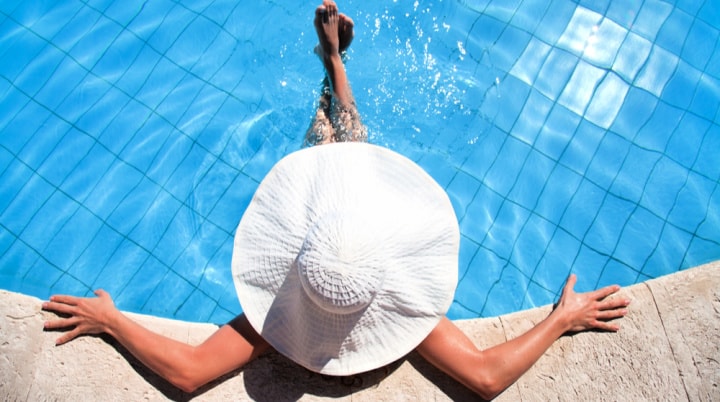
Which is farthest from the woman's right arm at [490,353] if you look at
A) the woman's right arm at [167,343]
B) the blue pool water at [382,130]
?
the woman's right arm at [167,343]

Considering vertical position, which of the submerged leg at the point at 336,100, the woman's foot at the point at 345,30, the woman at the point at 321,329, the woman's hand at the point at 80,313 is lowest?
the woman's hand at the point at 80,313

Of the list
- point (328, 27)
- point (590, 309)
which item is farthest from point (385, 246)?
point (328, 27)

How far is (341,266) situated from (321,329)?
401mm

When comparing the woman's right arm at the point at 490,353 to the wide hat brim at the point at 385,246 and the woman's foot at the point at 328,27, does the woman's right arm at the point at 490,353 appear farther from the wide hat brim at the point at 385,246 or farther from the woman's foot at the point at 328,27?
the woman's foot at the point at 328,27

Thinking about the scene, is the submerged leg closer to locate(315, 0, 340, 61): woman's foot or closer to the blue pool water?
locate(315, 0, 340, 61): woman's foot

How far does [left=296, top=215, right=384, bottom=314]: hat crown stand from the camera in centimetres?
203

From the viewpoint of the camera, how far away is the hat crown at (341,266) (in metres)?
2.03

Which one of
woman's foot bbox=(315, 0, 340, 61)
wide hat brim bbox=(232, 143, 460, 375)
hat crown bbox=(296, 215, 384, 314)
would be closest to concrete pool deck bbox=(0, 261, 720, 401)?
wide hat brim bbox=(232, 143, 460, 375)

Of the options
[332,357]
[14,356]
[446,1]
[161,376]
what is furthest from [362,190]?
[446,1]

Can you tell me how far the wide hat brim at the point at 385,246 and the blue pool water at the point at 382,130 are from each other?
1.06m

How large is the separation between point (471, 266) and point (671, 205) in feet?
4.06

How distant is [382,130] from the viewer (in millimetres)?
3773

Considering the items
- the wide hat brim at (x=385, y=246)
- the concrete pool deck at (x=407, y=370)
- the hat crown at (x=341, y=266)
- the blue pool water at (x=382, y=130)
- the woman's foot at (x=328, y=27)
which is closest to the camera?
the hat crown at (x=341, y=266)

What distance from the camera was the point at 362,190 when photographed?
2.33m
